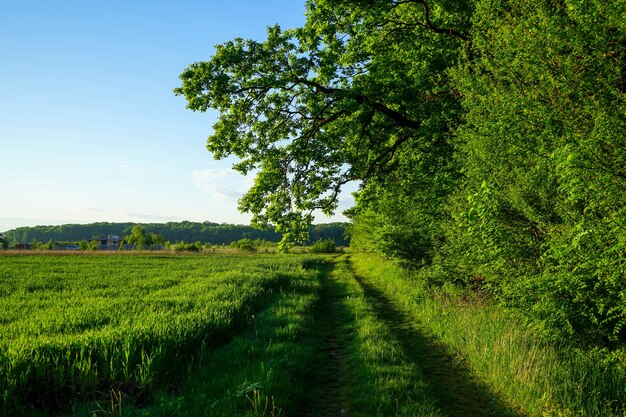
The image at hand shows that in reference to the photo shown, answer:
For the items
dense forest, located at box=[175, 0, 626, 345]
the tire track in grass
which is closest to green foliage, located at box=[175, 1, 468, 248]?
dense forest, located at box=[175, 0, 626, 345]

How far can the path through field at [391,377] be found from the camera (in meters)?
6.11

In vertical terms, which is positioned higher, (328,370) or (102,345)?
(102,345)

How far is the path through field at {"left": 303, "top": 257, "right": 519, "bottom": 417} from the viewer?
20.1ft

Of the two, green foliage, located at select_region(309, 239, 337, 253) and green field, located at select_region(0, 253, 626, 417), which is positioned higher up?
green field, located at select_region(0, 253, 626, 417)

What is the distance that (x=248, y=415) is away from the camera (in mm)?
5199

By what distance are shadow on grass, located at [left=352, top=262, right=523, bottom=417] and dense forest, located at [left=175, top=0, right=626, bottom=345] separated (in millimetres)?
1893

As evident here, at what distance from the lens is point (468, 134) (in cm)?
937

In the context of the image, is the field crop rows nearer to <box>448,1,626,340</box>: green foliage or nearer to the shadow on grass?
the shadow on grass

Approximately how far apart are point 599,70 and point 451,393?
241 inches

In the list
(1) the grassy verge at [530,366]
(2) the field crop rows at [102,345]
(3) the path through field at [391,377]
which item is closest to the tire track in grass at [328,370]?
(3) the path through field at [391,377]

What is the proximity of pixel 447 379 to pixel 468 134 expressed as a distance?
5723mm

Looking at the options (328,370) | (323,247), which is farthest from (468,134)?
(323,247)

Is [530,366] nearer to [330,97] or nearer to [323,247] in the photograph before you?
[330,97]

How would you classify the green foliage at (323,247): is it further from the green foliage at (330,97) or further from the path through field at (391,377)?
the path through field at (391,377)
